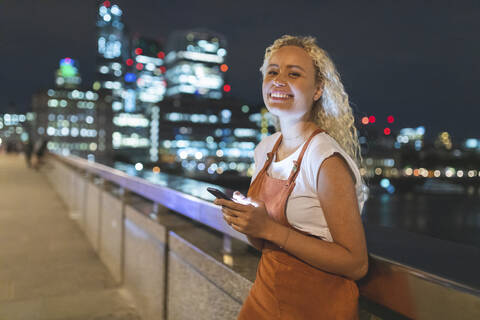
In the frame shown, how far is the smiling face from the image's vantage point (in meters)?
1.53

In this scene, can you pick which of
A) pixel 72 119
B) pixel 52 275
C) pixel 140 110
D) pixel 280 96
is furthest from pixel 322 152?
pixel 140 110

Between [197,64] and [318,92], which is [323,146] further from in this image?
[197,64]

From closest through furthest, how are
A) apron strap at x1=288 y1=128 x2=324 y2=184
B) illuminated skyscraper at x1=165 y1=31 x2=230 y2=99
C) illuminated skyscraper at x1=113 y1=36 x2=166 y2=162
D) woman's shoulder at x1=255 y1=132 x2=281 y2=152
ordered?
1. apron strap at x1=288 y1=128 x2=324 y2=184
2. woman's shoulder at x1=255 y1=132 x2=281 y2=152
3. illuminated skyscraper at x1=113 y1=36 x2=166 y2=162
4. illuminated skyscraper at x1=165 y1=31 x2=230 y2=99

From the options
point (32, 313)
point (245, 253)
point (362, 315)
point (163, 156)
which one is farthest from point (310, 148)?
point (163, 156)

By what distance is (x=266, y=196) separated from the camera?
146 centimetres

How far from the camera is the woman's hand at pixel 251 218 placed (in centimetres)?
128

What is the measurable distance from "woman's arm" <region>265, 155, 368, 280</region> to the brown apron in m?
0.05

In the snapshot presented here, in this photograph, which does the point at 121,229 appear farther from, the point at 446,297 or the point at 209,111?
the point at 209,111

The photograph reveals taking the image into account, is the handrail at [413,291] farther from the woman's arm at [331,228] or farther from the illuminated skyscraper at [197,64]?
the illuminated skyscraper at [197,64]

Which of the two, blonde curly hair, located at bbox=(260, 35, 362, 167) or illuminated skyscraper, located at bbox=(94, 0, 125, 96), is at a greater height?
illuminated skyscraper, located at bbox=(94, 0, 125, 96)

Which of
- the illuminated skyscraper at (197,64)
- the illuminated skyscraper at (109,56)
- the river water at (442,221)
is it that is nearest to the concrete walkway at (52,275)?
the river water at (442,221)

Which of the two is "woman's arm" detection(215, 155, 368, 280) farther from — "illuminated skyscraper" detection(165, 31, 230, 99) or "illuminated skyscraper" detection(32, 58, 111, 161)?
"illuminated skyscraper" detection(165, 31, 230, 99)

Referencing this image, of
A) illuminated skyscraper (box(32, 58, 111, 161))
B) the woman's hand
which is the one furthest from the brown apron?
illuminated skyscraper (box(32, 58, 111, 161))

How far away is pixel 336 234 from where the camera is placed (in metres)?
1.26
